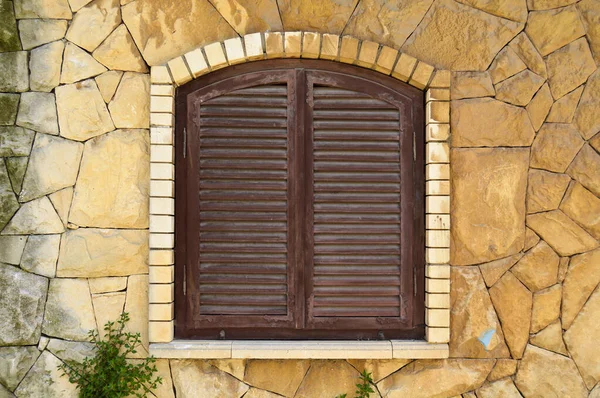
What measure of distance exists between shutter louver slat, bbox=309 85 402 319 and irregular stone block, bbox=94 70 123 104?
51.6 inches

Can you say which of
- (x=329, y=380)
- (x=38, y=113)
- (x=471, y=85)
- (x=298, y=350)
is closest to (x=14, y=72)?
(x=38, y=113)

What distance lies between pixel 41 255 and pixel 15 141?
76 cm

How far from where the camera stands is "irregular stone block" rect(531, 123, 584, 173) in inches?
126

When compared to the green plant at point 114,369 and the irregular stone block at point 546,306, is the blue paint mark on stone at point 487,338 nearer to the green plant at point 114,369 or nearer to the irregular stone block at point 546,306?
the irregular stone block at point 546,306

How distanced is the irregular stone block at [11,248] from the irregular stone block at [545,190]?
333 cm

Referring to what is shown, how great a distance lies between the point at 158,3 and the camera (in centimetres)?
320

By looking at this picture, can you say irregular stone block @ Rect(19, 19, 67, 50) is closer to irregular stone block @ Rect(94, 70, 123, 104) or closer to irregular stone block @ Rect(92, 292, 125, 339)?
irregular stone block @ Rect(94, 70, 123, 104)

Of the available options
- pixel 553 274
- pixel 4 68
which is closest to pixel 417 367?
pixel 553 274

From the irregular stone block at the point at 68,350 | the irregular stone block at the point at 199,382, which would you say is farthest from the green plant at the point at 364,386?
the irregular stone block at the point at 68,350

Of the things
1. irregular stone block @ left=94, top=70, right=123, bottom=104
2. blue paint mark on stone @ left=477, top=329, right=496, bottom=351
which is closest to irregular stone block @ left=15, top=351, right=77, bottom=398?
irregular stone block @ left=94, top=70, right=123, bottom=104

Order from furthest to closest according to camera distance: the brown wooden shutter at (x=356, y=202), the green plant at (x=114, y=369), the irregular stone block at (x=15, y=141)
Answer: the brown wooden shutter at (x=356, y=202) → the irregular stone block at (x=15, y=141) → the green plant at (x=114, y=369)

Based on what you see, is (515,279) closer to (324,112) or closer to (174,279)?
(324,112)

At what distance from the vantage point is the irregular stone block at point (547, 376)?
125 inches

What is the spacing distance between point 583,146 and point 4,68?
151 inches
